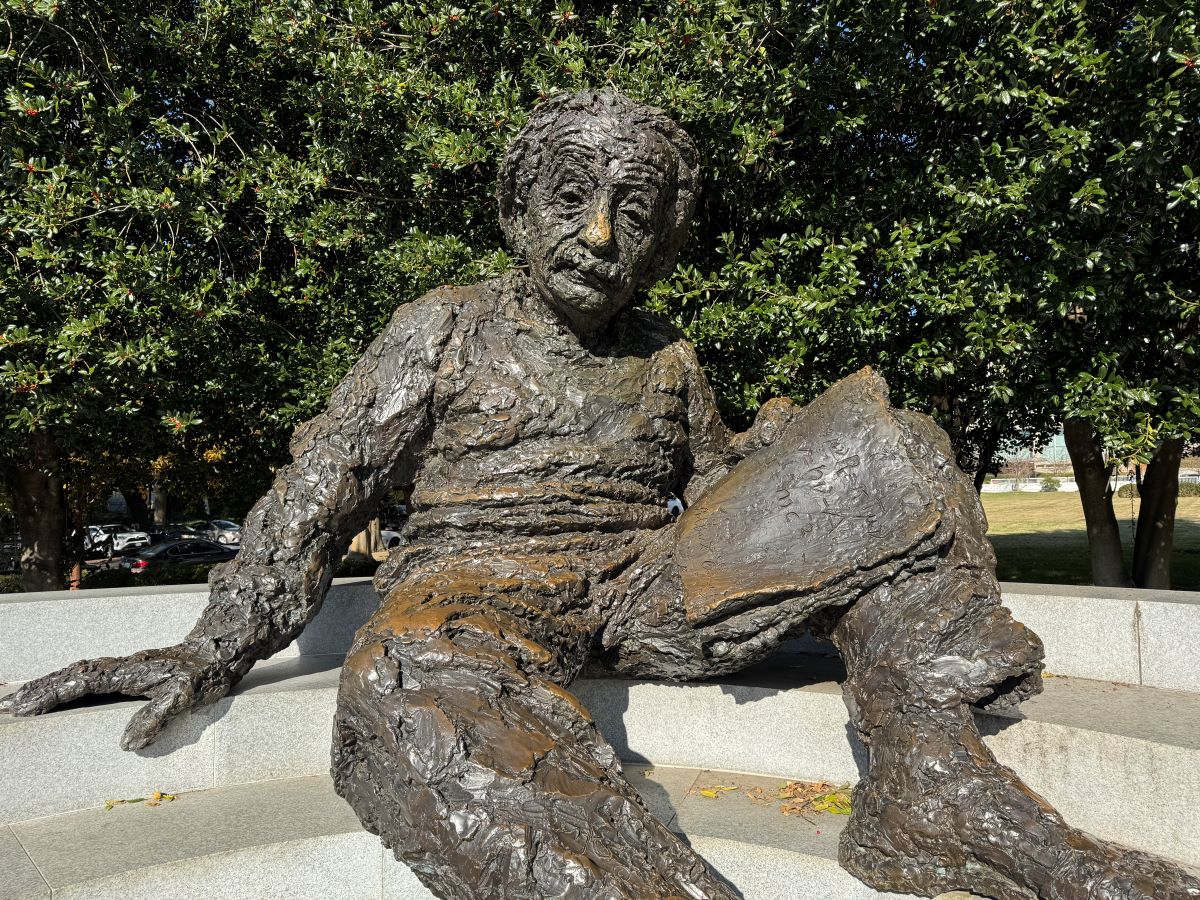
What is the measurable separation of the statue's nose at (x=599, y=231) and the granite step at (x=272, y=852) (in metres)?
1.70

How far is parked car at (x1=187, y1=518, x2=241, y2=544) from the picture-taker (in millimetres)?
27547

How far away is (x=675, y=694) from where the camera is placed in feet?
11.0

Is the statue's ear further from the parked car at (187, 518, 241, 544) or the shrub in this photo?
the shrub

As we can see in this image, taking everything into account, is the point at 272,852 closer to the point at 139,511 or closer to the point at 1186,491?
the point at 139,511

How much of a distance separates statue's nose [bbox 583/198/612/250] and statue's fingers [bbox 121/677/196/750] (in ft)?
5.85

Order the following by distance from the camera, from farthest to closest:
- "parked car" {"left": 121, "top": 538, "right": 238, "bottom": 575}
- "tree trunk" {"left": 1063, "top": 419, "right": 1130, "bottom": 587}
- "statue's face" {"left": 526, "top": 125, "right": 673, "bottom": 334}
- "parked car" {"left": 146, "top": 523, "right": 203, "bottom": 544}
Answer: "parked car" {"left": 146, "top": 523, "right": 203, "bottom": 544} → "parked car" {"left": 121, "top": 538, "right": 238, "bottom": 575} → "tree trunk" {"left": 1063, "top": 419, "right": 1130, "bottom": 587} → "statue's face" {"left": 526, "top": 125, "right": 673, "bottom": 334}

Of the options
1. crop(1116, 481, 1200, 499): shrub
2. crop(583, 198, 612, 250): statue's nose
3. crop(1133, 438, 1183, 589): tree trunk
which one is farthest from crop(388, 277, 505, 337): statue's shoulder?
crop(1116, 481, 1200, 499): shrub

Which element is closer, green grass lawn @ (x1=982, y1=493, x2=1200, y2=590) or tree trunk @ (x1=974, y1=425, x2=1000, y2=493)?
tree trunk @ (x1=974, y1=425, x2=1000, y2=493)

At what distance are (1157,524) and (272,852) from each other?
30.0 ft

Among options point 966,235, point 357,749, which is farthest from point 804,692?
point 966,235

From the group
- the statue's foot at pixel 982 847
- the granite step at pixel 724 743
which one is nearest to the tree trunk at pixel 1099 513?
the granite step at pixel 724 743

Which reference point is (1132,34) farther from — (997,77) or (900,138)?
(900,138)

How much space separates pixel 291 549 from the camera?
9.46 feet

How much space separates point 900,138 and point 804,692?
15.5 ft
